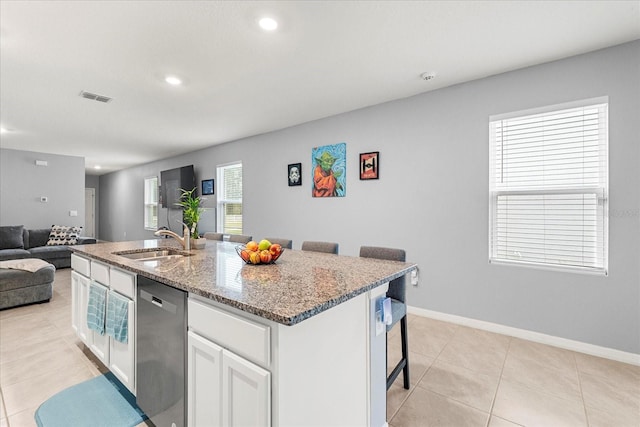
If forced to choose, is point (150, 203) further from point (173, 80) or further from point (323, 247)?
point (323, 247)

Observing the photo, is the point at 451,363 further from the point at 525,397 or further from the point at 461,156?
the point at 461,156

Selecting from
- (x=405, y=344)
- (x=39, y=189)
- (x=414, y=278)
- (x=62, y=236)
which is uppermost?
(x=39, y=189)

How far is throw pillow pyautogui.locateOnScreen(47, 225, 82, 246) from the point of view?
240 inches

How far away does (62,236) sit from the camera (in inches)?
243

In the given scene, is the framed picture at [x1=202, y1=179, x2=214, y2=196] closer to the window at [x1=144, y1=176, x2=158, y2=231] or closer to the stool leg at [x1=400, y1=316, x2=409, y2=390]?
the window at [x1=144, y1=176, x2=158, y2=231]

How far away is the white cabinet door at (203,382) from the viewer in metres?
1.16

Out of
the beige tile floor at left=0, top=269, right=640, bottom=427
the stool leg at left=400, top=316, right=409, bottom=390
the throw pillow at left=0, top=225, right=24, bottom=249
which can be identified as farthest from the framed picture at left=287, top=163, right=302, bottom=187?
the throw pillow at left=0, top=225, right=24, bottom=249

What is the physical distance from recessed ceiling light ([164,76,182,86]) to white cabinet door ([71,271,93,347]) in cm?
195

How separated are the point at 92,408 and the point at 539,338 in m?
3.46

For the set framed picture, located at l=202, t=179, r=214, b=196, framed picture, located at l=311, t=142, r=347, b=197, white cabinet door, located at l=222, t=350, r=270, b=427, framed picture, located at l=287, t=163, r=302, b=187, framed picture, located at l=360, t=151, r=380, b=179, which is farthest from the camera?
framed picture, located at l=202, t=179, r=214, b=196

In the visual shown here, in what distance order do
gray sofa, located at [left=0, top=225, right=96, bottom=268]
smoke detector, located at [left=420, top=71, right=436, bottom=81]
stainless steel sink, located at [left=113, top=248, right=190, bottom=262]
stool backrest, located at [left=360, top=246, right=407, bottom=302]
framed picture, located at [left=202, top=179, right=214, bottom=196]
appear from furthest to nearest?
framed picture, located at [left=202, top=179, right=214, bottom=196] < gray sofa, located at [left=0, top=225, right=96, bottom=268] < smoke detector, located at [left=420, top=71, right=436, bottom=81] < stainless steel sink, located at [left=113, top=248, right=190, bottom=262] < stool backrest, located at [left=360, top=246, right=407, bottom=302]

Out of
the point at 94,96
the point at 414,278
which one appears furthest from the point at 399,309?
the point at 94,96

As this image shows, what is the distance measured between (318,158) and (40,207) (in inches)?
255

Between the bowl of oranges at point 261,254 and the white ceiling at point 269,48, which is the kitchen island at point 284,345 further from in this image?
the white ceiling at point 269,48
